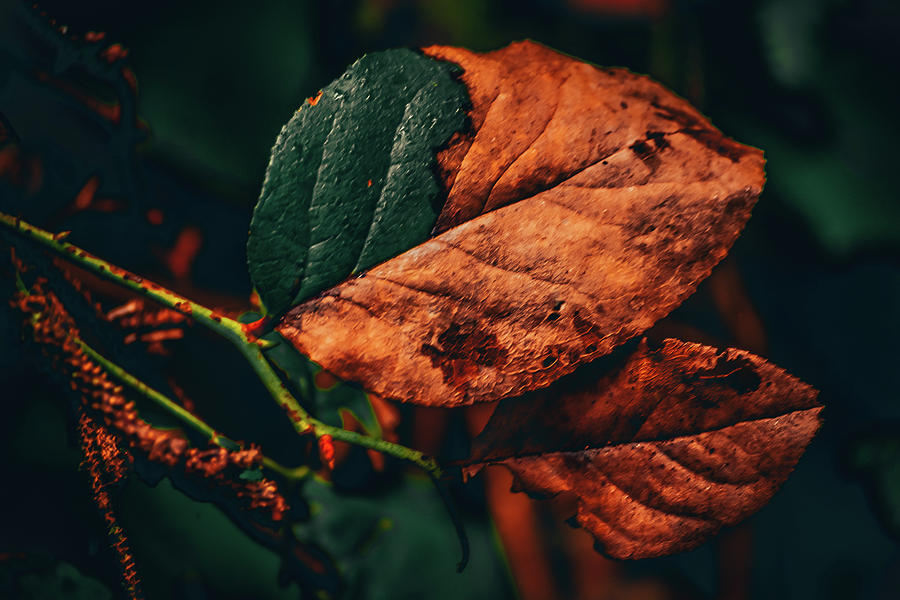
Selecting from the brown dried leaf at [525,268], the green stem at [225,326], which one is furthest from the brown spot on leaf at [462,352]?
the green stem at [225,326]

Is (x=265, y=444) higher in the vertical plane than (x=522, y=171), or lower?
lower

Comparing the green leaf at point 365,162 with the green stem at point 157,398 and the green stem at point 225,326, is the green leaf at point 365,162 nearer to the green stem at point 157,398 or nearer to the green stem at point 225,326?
the green stem at point 225,326

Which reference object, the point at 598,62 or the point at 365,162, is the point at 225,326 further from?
the point at 598,62

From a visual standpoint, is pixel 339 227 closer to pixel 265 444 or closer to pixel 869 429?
pixel 265 444

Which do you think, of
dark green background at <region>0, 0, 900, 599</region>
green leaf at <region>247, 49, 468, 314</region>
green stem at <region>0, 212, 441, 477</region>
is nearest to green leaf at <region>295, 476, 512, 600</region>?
dark green background at <region>0, 0, 900, 599</region>

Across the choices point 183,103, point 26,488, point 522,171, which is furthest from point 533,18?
point 26,488

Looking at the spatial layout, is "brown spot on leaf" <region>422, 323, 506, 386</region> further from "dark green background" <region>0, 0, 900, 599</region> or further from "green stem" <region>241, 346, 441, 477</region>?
"dark green background" <region>0, 0, 900, 599</region>
